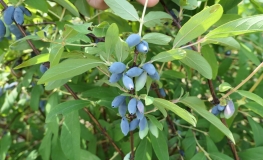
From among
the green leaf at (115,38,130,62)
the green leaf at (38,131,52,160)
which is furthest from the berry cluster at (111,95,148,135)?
the green leaf at (38,131,52,160)

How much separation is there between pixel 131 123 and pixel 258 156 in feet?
1.57

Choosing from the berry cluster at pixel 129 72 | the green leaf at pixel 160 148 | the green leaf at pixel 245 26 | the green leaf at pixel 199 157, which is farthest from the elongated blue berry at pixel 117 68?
the green leaf at pixel 199 157

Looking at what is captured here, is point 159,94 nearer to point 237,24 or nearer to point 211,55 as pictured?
point 211,55

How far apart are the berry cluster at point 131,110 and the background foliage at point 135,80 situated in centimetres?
2

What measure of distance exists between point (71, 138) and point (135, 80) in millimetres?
450

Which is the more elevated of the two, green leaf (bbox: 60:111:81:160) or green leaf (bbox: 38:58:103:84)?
green leaf (bbox: 38:58:103:84)

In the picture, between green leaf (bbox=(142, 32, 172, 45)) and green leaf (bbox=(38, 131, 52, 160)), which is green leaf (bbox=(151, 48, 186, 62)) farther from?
green leaf (bbox=(38, 131, 52, 160))

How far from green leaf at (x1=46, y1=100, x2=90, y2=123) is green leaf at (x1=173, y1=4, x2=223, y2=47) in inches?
14.6

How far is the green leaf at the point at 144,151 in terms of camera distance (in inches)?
39.3

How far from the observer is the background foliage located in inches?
27.5

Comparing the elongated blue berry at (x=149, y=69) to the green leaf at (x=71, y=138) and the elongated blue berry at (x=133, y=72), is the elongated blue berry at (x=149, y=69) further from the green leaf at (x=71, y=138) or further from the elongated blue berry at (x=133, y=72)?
the green leaf at (x=71, y=138)

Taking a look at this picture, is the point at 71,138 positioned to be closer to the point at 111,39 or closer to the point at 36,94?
the point at 36,94

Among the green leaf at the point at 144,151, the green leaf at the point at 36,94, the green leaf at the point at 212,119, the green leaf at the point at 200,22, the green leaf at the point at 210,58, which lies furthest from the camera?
the green leaf at the point at 36,94

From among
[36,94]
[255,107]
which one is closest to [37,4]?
[36,94]
